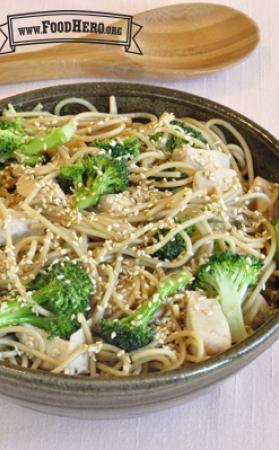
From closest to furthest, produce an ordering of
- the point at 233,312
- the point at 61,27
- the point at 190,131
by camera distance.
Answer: the point at 233,312, the point at 190,131, the point at 61,27

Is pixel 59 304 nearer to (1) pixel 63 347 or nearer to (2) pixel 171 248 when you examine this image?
(1) pixel 63 347

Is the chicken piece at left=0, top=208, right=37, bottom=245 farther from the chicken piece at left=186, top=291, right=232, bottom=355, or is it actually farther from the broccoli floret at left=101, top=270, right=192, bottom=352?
the chicken piece at left=186, top=291, right=232, bottom=355

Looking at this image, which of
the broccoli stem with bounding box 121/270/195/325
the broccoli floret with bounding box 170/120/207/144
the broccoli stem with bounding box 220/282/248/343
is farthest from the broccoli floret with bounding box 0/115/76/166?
the broccoli stem with bounding box 220/282/248/343

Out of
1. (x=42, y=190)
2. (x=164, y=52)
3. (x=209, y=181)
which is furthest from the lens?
(x=164, y=52)

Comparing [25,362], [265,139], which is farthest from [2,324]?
[265,139]

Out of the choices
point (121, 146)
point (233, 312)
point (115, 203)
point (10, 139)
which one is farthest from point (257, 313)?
point (10, 139)

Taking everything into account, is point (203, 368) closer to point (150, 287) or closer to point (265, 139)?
point (150, 287)
